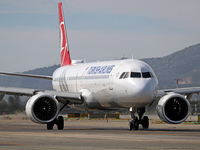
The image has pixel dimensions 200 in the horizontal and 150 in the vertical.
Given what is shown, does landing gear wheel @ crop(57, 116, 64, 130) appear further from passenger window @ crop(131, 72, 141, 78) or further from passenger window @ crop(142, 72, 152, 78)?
passenger window @ crop(142, 72, 152, 78)

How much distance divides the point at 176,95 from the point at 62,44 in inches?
690

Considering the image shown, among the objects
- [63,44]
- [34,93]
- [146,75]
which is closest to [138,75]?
[146,75]

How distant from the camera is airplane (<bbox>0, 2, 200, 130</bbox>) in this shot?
3312cm

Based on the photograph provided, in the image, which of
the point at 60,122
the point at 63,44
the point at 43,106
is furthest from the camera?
the point at 63,44

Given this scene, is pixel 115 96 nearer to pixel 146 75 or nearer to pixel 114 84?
pixel 114 84

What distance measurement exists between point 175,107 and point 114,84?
12.4 ft

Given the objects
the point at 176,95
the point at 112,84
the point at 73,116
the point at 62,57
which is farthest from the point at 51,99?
the point at 73,116

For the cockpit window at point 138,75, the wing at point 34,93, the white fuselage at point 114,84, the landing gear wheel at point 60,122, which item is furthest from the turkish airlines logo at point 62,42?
the cockpit window at point 138,75

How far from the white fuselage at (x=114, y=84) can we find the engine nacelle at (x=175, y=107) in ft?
3.51

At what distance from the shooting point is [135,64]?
3444 centimetres

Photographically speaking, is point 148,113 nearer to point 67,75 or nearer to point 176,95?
point 67,75

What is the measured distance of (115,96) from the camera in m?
34.6

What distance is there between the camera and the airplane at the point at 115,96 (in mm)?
33125

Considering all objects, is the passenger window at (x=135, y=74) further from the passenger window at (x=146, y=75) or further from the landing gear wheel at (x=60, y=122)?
the landing gear wheel at (x=60, y=122)
